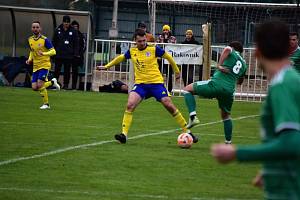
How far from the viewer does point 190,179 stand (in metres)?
10.4

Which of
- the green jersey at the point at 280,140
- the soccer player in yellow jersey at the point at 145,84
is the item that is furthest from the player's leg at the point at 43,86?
the green jersey at the point at 280,140

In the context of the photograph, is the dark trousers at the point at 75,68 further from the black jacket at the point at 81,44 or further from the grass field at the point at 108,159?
the grass field at the point at 108,159

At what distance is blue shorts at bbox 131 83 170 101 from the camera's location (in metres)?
14.6

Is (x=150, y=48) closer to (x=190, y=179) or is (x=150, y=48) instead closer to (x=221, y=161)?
(x=190, y=179)

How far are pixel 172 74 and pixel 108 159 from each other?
16740 millimetres

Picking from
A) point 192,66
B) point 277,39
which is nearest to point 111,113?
point 192,66

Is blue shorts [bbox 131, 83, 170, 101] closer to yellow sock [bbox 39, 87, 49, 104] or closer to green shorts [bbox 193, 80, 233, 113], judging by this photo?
green shorts [bbox 193, 80, 233, 113]

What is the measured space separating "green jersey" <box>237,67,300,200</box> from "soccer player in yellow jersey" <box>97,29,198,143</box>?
9497 mm

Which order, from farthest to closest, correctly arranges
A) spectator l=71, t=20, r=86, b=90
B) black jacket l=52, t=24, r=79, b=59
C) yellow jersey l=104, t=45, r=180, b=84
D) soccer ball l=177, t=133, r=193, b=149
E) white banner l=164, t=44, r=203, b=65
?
1. spectator l=71, t=20, r=86, b=90
2. black jacket l=52, t=24, r=79, b=59
3. white banner l=164, t=44, r=203, b=65
4. yellow jersey l=104, t=45, r=180, b=84
5. soccer ball l=177, t=133, r=193, b=149

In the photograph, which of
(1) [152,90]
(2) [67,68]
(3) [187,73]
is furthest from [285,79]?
(2) [67,68]

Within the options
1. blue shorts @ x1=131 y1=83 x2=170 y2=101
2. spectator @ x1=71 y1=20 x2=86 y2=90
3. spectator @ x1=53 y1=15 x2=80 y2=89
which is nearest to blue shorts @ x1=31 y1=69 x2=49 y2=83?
spectator @ x1=53 y1=15 x2=80 y2=89

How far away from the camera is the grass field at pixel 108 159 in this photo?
9.39 metres

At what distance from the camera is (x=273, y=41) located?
4.61 meters

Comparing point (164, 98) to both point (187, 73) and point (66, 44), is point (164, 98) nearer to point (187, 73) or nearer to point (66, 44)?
point (187, 73)
